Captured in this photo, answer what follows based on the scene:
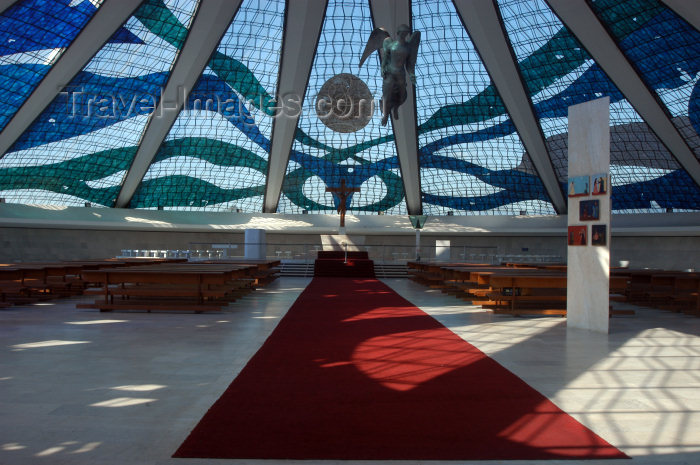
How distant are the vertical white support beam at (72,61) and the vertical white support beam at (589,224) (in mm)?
24826

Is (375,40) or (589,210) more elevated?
(375,40)

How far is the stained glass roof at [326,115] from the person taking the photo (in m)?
30.1

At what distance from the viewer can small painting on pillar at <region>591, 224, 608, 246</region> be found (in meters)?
11.3

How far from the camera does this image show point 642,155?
37.5 m

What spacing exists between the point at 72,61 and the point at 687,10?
29.9 m

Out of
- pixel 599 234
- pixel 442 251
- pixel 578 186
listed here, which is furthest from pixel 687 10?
pixel 599 234

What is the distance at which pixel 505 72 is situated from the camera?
34844 millimetres

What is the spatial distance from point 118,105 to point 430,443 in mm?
35706

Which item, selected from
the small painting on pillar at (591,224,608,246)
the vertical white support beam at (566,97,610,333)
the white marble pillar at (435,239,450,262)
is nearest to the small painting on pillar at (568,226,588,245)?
the vertical white support beam at (566,97,610,333)

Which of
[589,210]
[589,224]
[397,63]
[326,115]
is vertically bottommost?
[589,224]

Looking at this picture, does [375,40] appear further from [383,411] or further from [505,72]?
[383,411]


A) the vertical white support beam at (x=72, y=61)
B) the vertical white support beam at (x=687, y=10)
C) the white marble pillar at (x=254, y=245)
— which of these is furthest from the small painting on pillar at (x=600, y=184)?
the vertical white support beam at (x=72, y=61)

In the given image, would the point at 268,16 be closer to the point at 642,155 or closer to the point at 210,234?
the point at 210,234

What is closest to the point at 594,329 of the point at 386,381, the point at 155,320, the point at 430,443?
the point at 386,381
